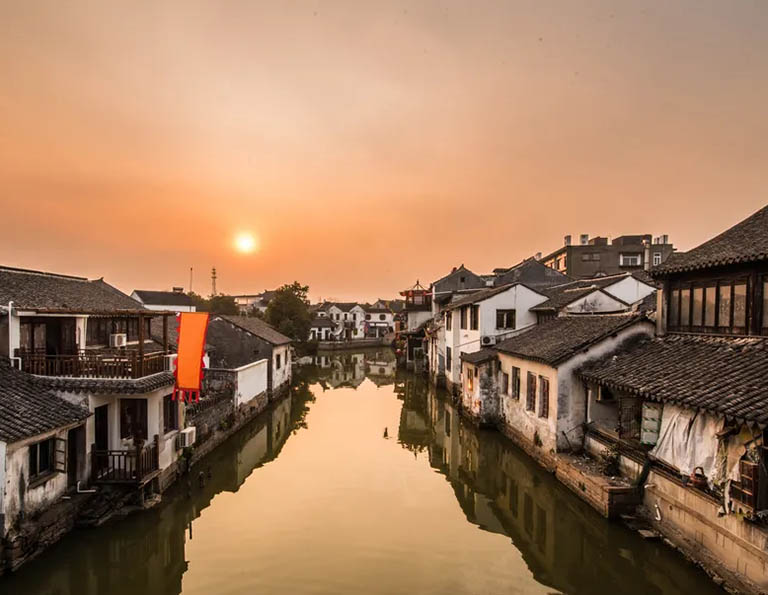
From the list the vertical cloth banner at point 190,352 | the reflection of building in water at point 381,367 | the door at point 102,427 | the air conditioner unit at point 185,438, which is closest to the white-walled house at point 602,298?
the reflection of building in water at point 381,367

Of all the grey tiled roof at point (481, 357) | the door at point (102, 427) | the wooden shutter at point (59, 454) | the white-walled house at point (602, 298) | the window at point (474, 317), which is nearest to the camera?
the wooden shutter at point (59, 454)

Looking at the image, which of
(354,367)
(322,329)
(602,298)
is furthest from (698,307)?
(322,329)

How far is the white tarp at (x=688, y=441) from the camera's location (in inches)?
351

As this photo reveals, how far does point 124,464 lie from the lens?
464 inches

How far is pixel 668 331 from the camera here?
13.6 metres

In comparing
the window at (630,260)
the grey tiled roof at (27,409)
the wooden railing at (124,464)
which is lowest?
the wooden railing at (124,464)

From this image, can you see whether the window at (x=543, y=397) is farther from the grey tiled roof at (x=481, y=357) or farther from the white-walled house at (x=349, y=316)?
the white-walled house at (x=349, y=316)

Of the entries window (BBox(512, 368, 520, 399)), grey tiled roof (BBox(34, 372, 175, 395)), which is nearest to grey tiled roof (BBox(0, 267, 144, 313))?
grey tiled roof (BBox(34, 372, 175, 395))

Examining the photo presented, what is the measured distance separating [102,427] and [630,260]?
53642 mm

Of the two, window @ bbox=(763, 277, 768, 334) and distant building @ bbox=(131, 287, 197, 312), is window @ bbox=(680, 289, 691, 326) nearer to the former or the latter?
window @ bbox=(763, 277, 768, 334)

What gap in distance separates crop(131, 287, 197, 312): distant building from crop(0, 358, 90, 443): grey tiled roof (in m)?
53.5

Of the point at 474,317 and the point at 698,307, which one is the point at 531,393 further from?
the point at 474,317

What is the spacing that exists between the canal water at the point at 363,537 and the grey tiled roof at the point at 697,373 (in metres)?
3.45

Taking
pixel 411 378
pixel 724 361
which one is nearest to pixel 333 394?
pixel 411 378
